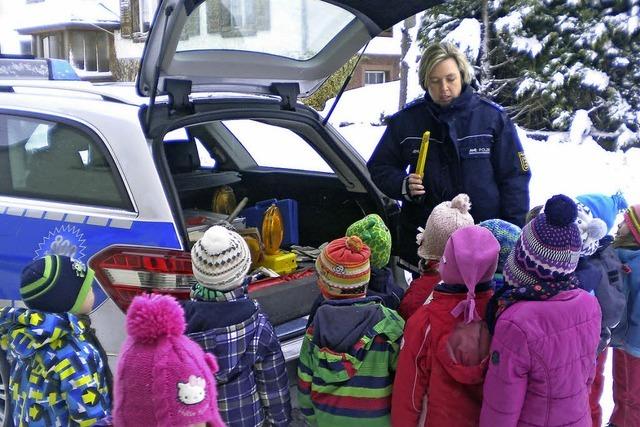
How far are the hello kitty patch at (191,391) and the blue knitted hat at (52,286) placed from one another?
673 millimetres

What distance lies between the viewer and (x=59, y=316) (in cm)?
193

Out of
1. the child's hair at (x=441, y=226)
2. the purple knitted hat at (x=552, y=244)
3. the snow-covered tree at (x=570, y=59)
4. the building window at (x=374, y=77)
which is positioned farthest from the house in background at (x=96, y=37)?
the purple knitted hat at (x=552, y=244)

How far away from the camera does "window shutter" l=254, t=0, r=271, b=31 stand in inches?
120

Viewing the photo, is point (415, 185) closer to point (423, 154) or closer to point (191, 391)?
point (423, 154)

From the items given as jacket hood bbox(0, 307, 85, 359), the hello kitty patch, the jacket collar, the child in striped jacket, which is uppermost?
the jacket collar

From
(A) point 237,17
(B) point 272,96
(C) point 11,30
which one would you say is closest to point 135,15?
(C) point 11,30

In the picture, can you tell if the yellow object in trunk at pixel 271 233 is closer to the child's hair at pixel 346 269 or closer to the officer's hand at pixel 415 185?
the officer's hand at pixel 415 185

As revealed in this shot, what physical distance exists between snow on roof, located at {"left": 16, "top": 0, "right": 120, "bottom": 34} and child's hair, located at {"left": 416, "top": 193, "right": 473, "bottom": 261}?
960 inches

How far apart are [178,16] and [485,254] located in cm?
146

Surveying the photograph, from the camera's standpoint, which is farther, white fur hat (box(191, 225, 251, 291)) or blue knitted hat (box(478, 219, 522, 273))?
blue knitted hat (box(478, 219, 522, 273))

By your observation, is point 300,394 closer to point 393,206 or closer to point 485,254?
point 485,254

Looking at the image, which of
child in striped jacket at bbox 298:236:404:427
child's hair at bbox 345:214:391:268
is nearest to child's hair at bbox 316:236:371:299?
child in striped jacket at bbox 298:236:404:427

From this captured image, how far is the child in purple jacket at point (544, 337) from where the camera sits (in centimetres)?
200

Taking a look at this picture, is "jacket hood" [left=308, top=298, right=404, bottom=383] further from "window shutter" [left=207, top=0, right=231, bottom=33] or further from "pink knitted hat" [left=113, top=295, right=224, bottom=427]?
"window shutter" [left=207, top=0, right=231, bottom=33]
